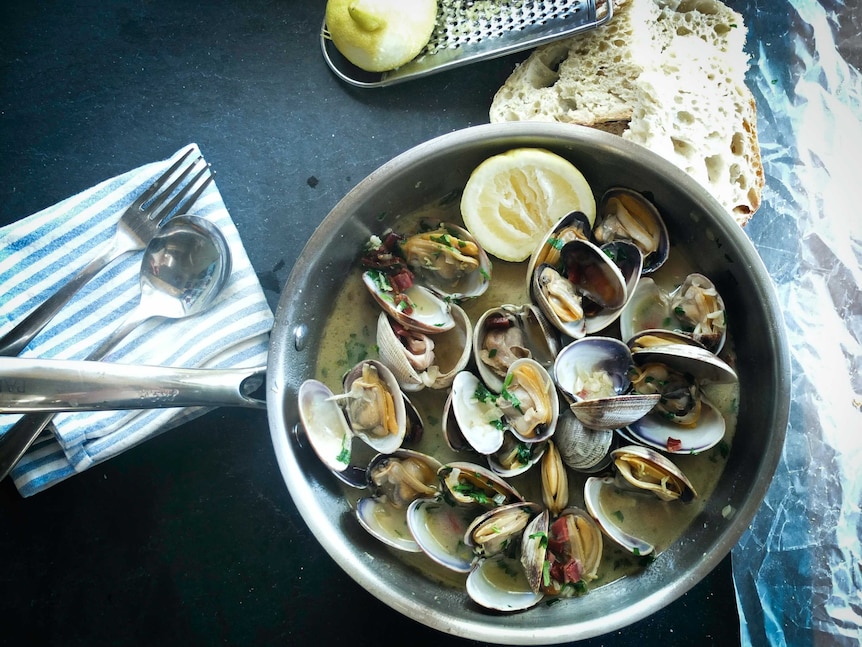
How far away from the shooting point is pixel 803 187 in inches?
80.6

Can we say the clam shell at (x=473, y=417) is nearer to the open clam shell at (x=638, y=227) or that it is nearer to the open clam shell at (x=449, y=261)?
the open clam shell at (x=449, y=261)

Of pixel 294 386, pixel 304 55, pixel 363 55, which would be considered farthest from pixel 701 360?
pixel 304 55

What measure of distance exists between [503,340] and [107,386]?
3.10ft

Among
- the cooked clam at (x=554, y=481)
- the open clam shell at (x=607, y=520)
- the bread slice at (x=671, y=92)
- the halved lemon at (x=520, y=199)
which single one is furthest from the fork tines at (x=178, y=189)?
the open clam shell at (x=607, y=520)

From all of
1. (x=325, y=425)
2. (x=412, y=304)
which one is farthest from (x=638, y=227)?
(x=325, y=425)

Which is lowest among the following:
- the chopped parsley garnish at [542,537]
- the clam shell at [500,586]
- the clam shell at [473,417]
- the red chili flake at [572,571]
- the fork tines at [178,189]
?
the clam shell at [500,586]

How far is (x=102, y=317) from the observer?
1.85 m

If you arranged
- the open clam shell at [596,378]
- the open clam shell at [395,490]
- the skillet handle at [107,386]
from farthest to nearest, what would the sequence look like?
the open clam shell at [395,490] < the open clam shell at [596,378] < the skillet handle at [107,386]

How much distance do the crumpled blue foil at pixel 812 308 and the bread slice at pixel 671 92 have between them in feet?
0.64

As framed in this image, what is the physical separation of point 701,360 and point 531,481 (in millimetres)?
541

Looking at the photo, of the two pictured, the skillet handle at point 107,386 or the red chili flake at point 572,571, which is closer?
the skillet handle at point 107,386

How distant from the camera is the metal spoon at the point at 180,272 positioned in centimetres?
183

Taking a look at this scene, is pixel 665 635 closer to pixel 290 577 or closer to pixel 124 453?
pixel 290 577

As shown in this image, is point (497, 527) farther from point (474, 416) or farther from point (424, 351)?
point (424, 351)
